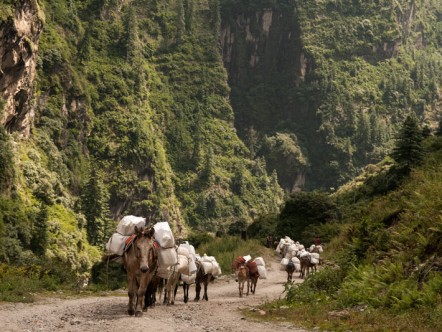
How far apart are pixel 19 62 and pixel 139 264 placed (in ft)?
300

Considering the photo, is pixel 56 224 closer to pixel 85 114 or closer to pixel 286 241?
pixel 286 241

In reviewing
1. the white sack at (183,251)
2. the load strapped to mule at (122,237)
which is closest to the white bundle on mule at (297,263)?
the white sack at (183,251)

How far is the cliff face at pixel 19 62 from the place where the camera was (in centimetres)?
9525

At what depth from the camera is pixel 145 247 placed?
→ 15297 mm

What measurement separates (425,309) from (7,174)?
73813 millimetres

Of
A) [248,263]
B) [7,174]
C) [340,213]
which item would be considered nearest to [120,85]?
[7,174]

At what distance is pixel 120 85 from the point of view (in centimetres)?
16725

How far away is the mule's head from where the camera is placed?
49.5 ft

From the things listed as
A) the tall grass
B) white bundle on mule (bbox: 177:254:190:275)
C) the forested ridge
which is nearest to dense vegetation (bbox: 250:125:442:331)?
the forested ridge

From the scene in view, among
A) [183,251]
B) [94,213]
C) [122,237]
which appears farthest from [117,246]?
[94,213]

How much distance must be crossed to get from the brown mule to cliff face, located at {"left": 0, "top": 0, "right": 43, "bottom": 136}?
82565mm

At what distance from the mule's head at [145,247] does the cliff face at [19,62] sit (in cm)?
8260

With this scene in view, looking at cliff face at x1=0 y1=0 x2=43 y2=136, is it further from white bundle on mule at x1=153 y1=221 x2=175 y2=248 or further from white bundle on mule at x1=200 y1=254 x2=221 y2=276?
white bundle on mule at x1=153 y1=221 x2=175 y2=248

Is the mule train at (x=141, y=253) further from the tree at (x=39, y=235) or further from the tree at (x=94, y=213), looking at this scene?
the tree at (x=94, y=213)
